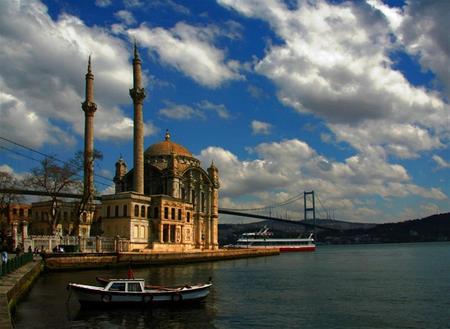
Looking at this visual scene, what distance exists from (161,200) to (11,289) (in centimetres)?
4865

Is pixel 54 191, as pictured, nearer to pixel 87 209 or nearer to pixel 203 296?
pixel 87 209

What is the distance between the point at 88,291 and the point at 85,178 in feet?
114

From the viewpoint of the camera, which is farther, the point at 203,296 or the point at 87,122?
the point at 87,122

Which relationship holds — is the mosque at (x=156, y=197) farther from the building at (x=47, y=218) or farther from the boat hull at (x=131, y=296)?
the boat hull at (x=131, y=296)

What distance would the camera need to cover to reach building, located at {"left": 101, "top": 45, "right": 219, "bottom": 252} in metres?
68.1

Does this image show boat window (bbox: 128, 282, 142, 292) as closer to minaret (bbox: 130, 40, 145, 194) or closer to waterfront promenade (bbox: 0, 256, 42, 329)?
waterfront promenade (bbox: 0, 256, 42, 329)

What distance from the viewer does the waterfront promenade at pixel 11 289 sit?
679 inches

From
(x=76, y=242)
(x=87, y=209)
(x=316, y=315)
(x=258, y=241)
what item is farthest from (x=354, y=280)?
(x=258, y=241)

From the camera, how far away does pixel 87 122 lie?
69.4 meters

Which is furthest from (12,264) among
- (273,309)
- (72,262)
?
Answer: (72,262)

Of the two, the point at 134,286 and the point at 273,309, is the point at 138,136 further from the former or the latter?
the point at 273,309

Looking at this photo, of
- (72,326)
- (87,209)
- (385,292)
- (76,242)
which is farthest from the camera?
(87,209)

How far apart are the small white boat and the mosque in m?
31.8

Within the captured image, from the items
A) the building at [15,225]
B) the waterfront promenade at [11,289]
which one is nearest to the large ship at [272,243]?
the building at [15,225]
